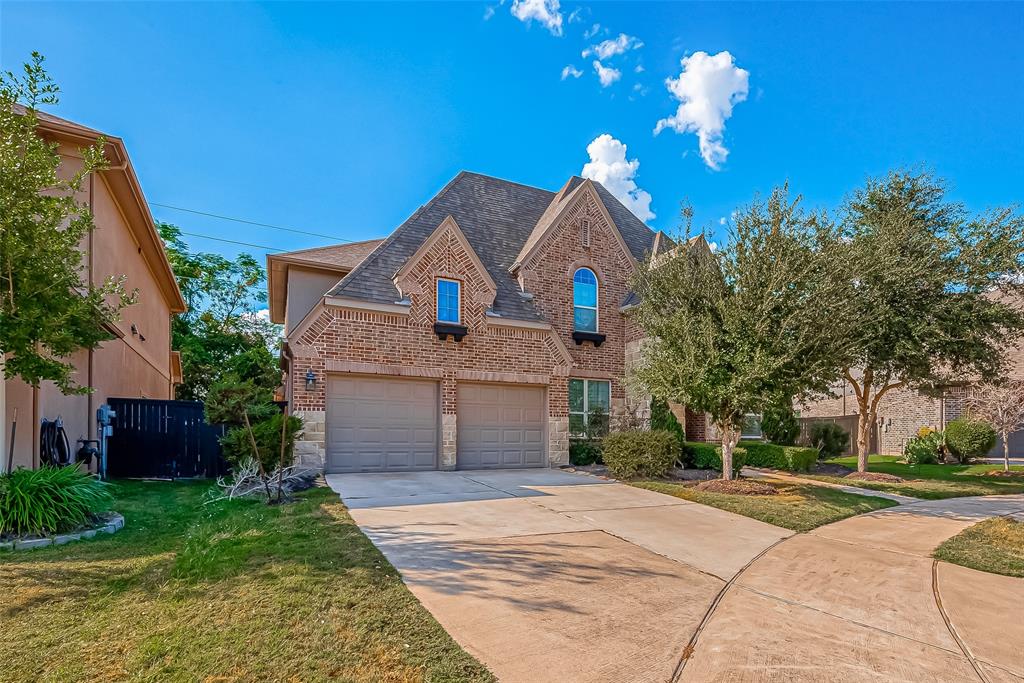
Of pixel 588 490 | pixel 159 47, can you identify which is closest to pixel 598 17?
pixel 159 47

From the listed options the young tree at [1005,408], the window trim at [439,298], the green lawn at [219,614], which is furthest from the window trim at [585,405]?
the young tree at [1005,408]

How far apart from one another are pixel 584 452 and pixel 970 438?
1510cm

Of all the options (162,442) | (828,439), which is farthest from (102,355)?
(828,439)

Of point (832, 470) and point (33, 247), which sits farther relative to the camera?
point (832, 470)

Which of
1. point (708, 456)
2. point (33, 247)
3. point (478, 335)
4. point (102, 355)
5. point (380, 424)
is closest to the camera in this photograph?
point (33, 247)

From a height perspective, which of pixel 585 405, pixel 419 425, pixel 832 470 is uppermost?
pixel 585 405

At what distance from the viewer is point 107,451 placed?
11.7m

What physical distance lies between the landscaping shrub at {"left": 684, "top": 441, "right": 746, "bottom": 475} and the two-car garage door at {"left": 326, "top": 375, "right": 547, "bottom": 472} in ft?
13.5

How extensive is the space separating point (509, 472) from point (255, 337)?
25.6 metres

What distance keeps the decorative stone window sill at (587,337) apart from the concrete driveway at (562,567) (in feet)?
22.5

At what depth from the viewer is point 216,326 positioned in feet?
105

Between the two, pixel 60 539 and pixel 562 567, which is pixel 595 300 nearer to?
pixel 562 567

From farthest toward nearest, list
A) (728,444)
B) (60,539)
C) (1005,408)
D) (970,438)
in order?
(970,438) < (1005,408) < (728,444) < (60,539)

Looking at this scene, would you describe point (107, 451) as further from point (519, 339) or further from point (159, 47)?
point (519, 339)
